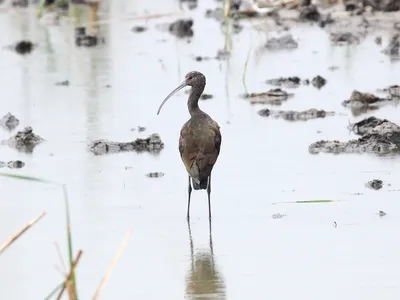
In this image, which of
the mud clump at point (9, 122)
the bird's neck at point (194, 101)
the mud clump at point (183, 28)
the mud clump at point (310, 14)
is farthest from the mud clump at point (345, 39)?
the bird's neck at point (194, 101)

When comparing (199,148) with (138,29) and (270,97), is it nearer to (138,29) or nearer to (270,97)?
(270,97)

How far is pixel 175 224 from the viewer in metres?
8.43

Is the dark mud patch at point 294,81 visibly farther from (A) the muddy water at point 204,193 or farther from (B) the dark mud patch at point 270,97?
(B) the dark mud patch at point 270,97

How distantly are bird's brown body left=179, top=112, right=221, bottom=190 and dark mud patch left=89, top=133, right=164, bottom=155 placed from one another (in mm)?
1673

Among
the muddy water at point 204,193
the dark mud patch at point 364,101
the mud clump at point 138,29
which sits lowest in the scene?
the muddy water at point 204,193

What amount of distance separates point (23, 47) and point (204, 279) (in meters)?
10.2

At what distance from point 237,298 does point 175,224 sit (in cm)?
170

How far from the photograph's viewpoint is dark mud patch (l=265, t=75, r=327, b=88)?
13406mm

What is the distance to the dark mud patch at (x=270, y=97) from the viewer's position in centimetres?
1260

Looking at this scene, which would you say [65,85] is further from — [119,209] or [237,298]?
[237,298]

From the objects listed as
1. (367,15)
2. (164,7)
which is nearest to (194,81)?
(367,15)

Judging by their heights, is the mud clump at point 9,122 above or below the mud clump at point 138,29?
below

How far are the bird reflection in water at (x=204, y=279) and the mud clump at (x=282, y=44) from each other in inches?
339

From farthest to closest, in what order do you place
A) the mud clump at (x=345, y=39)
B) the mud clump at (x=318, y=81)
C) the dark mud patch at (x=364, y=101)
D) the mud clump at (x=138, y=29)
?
the mud clump at (x=138, y=29) → the mud clump at (x=345, y=39) → the mud clump at (x=318, y=81) → the dark mud patch at (x=364, y=101)
